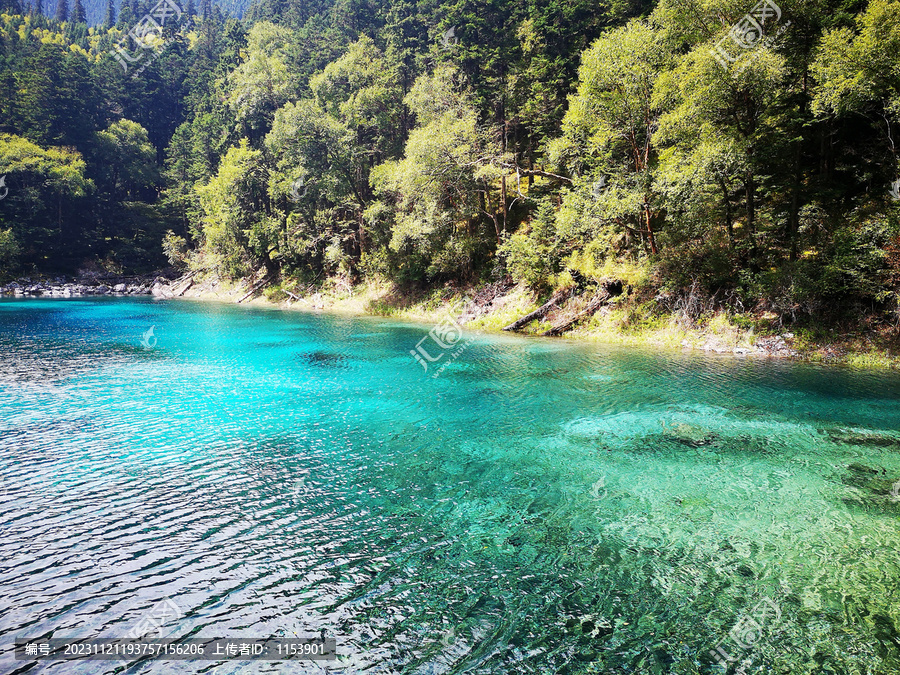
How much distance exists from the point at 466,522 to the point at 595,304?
2436 cm

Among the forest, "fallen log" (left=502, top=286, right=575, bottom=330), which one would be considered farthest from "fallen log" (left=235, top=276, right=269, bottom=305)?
"fallen log" (left=502, top=286, right=575, bottom=330)

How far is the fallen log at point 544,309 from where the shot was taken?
103ft

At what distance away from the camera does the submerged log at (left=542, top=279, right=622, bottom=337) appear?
96.0 ft

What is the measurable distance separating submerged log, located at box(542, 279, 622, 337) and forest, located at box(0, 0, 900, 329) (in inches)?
31.8

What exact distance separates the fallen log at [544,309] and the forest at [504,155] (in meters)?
1.39

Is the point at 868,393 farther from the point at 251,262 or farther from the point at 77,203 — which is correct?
the point at 77,203

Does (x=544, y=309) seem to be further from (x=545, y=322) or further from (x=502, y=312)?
(x=502, y=312)

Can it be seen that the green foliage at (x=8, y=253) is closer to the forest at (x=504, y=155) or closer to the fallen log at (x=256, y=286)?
the forest at (x=504, y=155)

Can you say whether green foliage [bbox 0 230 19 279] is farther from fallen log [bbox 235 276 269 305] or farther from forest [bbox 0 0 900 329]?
fallen log [bbox 235 276 269 305]

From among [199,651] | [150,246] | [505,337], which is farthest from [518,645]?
[150,246]

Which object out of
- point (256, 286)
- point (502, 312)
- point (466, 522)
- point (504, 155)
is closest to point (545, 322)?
point (502, 312)

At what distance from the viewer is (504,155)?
3725cm

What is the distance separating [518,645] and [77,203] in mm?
93068

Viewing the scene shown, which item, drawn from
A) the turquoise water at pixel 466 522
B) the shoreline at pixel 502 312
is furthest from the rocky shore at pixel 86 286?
the turquoise water at pixel 466 522
